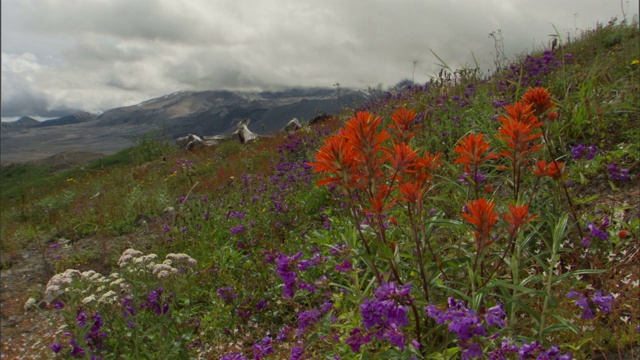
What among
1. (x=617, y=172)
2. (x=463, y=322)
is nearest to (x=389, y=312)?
(x=463, y=322)

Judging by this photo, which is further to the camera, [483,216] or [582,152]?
[582,152]

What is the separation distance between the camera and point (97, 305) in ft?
9.43

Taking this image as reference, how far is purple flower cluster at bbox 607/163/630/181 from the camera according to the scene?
3018 mm

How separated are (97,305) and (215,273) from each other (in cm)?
126

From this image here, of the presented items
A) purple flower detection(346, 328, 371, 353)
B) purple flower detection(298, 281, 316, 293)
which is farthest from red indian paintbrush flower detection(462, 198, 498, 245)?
purple flower detection(298, 281, 316, 293)

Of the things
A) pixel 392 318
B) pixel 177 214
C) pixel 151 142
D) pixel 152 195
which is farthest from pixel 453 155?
pixel 151 142

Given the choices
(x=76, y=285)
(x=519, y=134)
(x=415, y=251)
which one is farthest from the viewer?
(x=76, y=285)

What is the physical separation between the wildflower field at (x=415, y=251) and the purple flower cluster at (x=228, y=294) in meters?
0.02

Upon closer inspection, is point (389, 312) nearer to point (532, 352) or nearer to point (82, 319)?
point (532, 352)

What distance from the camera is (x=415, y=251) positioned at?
Result: 201 centimetres

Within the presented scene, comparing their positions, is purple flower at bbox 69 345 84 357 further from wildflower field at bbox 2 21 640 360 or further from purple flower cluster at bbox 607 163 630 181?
purple flower cluster at bbox 607 163 630 181

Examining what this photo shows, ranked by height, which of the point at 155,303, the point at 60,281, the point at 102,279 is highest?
the point at 60,281

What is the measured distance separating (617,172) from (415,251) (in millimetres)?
2053

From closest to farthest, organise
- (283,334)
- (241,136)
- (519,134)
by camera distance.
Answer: (519,134), (283,334), (241,136)
